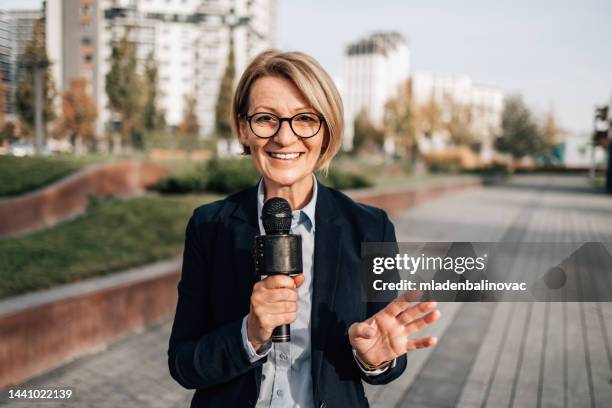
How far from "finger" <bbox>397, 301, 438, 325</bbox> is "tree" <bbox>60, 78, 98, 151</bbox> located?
5.05 meters

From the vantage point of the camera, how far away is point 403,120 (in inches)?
1328

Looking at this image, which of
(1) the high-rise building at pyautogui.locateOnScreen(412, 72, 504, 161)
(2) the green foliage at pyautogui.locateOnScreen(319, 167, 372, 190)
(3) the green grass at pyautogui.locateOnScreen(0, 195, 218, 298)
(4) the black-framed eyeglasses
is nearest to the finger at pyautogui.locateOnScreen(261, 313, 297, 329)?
(4) the black-framed eyeglasses

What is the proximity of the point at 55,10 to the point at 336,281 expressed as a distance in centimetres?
345

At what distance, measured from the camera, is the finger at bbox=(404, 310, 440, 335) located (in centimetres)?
129

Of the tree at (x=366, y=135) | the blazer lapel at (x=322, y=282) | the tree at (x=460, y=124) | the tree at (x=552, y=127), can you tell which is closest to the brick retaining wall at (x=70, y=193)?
the blazer lapel at (x=322, y=282)

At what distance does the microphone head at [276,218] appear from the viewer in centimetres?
129

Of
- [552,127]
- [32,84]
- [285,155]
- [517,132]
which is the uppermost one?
[517,132]

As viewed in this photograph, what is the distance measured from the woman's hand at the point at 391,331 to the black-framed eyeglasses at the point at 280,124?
555 millimetres

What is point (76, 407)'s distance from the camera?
369cm

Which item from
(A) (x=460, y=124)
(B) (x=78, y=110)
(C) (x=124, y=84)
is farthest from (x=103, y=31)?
(A) (x=460, y=124)

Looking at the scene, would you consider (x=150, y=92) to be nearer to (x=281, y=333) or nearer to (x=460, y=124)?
(x=281, y=333)

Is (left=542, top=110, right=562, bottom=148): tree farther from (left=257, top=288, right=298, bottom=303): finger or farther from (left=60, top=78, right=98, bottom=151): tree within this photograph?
(left=257, top=288, right=298, bottom=303): finger

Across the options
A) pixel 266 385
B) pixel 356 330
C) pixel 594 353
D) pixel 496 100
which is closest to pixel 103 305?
pixel 266 385

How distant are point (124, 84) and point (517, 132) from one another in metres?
41.5
